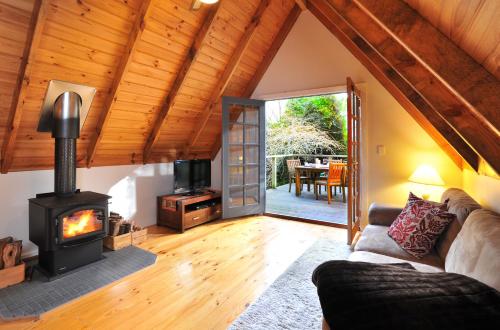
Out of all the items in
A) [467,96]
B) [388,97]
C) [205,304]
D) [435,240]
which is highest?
[388,97]

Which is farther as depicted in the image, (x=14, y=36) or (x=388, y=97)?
(x=388, y=97)

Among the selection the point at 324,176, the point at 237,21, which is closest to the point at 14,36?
the point at 237,21

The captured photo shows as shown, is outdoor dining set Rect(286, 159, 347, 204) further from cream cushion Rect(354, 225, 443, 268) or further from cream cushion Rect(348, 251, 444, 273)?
cream cushion Rect(348, 251, 444, 273)

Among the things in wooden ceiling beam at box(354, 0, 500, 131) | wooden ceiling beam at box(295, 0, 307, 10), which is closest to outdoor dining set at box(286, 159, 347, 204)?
wooden ceiling beam at box(295, 0, 307, 10)

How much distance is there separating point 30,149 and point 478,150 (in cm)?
392

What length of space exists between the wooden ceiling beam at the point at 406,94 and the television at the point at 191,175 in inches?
106

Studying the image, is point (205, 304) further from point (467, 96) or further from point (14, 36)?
point (14, 36)

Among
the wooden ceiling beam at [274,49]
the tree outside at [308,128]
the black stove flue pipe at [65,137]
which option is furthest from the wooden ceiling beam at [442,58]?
the tree outside at [308,128]

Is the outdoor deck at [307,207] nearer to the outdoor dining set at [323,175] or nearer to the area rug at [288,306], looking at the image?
the outdoor dining set at [323,175]

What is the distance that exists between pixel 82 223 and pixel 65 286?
23.2 inches

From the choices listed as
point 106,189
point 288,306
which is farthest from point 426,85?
point 106,189

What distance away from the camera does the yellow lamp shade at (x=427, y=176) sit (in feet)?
9.63

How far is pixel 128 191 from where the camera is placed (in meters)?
3.80

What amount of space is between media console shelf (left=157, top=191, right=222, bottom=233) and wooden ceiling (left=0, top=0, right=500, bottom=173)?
0.73 metres
